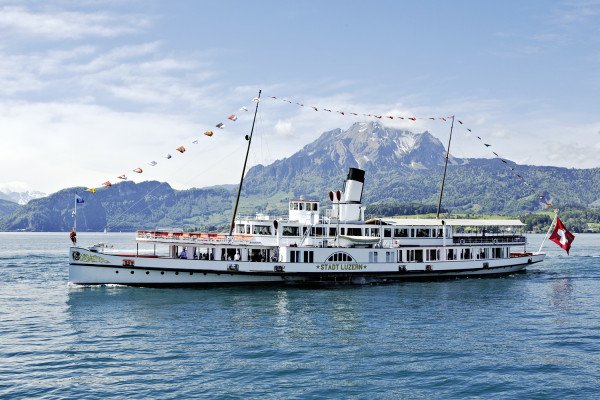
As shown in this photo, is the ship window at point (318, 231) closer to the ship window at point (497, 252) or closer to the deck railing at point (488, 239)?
the deck railing at point (488, 239)

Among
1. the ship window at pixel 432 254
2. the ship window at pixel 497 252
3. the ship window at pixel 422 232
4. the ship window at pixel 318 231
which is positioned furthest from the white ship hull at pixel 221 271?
the ship window at pixel 497 252

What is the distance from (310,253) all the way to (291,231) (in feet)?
11.9

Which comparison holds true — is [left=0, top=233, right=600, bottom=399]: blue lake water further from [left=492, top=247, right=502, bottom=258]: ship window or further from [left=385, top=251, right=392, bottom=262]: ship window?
[left=492, top=247, right=502, bottom=258]: ship window

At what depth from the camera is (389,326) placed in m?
36.8

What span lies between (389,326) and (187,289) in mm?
21662

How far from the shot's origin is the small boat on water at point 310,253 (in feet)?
169

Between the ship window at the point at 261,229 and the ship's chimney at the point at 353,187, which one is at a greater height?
the ship's chimney at the point at 353,187

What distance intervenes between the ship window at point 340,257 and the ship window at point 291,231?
4.33 meters

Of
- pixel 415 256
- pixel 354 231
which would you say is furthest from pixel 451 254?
pixel 354 231

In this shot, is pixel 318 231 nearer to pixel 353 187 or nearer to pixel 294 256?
pixel 294 256

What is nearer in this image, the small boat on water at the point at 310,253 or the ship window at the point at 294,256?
the small boat on water at the point at 310,253

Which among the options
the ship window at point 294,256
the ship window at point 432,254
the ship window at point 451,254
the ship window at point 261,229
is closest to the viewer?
the ship window at point 294,256

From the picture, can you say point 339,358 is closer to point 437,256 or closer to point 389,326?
point 389,326

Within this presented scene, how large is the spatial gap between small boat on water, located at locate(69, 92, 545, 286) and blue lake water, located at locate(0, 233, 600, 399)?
2.11 metres
